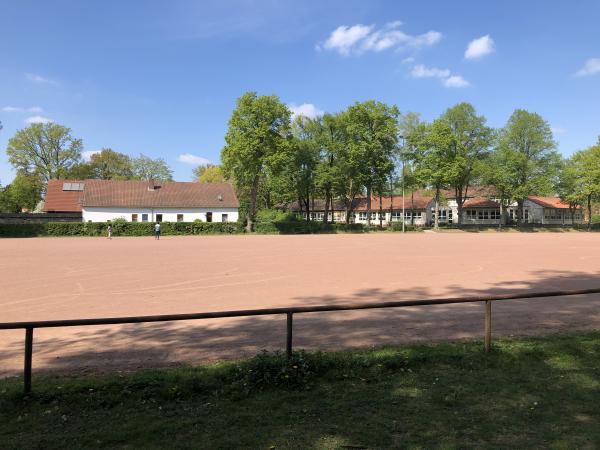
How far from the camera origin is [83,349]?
23.4 feet

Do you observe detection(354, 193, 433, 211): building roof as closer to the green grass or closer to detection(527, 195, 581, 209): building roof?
detection(527, 195, 581, 209): building roof

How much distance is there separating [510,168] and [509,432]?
72.4 meters

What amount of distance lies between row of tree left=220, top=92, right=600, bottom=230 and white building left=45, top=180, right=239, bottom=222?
17.6 ft

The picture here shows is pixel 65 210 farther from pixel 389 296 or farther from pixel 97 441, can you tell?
pixel 97 441

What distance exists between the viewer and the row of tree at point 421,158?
214ft

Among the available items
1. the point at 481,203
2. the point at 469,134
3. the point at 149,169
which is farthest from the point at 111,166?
the point at 481,203

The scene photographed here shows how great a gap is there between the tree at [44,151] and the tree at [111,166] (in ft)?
31.1

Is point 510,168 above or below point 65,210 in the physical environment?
above

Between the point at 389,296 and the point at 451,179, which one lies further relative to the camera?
the point at 451,179

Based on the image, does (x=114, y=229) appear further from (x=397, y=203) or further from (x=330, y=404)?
(x=397, y=203)

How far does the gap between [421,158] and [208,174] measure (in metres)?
51.3

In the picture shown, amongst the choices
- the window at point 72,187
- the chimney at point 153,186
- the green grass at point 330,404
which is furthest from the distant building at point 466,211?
the green grass at point 330,404

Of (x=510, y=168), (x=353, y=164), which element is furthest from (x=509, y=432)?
(x=510, y=168)

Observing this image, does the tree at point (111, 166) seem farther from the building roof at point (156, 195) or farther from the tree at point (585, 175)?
the tree at point (585, 175)
